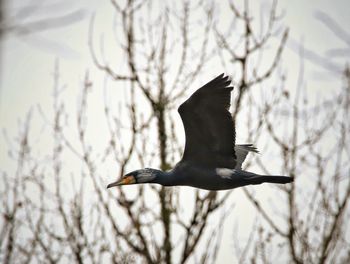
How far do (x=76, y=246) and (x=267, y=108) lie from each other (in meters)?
2.23

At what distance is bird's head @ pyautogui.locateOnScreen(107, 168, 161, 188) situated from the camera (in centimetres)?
581

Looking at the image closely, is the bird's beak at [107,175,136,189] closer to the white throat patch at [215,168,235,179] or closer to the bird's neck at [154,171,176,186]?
the bird's neck at [154,171,176,186]

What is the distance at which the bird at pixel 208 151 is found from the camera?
18.0 feet

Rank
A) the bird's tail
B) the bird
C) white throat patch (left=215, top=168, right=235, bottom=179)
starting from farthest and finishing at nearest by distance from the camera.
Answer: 1. white throat patch (left=215, top=168, right=235, bottom=179)
2. the bird
3. the bird's tail

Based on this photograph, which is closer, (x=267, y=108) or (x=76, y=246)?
(x=76, y=246)

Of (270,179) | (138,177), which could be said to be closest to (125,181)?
(138,177)

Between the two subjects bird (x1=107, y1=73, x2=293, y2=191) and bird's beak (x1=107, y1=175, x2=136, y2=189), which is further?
bird's beak (x1=107, y1=175, x2=136, y2=189)

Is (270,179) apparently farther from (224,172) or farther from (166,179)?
(166,179)

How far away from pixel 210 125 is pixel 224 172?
446mm

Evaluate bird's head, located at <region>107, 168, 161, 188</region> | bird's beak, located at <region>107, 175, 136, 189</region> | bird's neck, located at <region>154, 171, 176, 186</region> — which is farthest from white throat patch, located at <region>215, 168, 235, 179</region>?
bird's beak, located at <region>107, 175, 136, 189</region>

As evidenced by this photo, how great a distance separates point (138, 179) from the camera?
5.82m

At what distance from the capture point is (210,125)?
568 centimetres

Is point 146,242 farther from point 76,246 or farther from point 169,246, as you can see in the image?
point 76,246

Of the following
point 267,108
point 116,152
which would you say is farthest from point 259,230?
point 116,152
